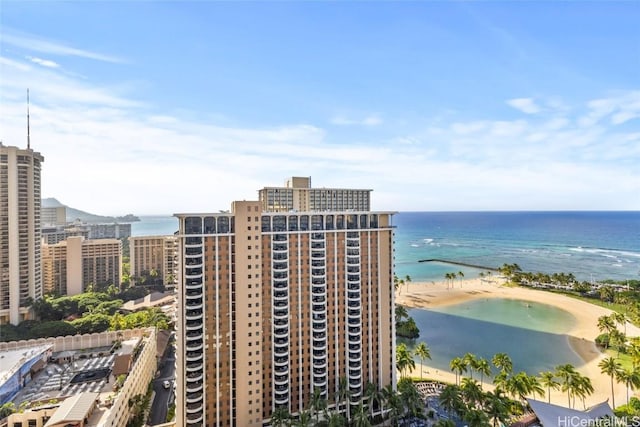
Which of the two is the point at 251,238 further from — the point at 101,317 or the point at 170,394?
the point at 101,317

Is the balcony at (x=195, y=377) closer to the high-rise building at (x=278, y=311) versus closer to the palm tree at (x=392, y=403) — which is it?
the high-rise building at (x=278, y=311)

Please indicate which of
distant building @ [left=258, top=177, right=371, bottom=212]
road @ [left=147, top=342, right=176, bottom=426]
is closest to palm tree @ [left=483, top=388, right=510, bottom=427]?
road @ [left=147, top=342, right=176, bottom=426]

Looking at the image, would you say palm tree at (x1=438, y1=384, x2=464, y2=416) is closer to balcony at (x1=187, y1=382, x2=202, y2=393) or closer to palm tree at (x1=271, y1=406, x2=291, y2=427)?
palm tree at (x1=271, y1=406, x2=291, y2=427)

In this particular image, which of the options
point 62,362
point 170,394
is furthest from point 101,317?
point 170,394

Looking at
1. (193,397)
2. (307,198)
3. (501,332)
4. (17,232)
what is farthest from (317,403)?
(17,232)

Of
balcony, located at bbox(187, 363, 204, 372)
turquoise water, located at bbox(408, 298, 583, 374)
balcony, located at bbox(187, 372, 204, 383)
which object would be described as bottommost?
turquoise water, located at bbox(408, 298, 583, 374)

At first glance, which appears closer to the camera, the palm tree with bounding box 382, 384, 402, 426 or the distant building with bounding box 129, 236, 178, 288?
the palm tree with bounding box 382, 384, 402, 426
